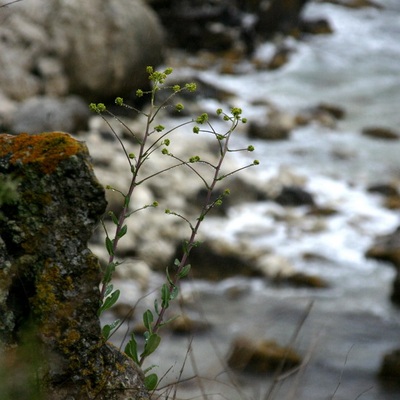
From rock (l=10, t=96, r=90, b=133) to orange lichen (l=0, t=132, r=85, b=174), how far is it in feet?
23.3

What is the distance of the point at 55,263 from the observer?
179 centimetres

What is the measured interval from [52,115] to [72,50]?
5.33ft

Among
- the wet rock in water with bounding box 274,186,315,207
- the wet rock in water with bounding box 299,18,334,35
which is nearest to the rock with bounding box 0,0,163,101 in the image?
the wet rock in water with bounding box 274,186,315,207

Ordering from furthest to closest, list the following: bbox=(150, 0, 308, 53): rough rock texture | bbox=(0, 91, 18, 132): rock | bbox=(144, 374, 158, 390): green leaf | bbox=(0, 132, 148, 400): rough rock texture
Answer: bbox=(150, 0, 308, 53): rough rock texture
bbox=(0, 91, 18, 132): rock
bbox=(144, 374, 158, 390): green leaf
bbox=(0, 132, 148, 400): rough rock texture

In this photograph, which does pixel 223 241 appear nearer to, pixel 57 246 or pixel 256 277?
pixel 256 277

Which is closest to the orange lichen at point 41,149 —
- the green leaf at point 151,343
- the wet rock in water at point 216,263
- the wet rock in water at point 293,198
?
the green leaf at point 151,343

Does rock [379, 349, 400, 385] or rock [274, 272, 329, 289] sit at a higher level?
rock [379, 349, 400, 385]

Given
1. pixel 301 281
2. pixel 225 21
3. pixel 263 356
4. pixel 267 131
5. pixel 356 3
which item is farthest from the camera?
pixel 356 3

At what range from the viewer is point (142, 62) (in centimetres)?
1152

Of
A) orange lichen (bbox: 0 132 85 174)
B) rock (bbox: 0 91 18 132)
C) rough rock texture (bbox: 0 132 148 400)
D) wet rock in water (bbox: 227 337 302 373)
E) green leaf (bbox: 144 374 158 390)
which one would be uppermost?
orange lichen (bbox: 0 132 85 174)

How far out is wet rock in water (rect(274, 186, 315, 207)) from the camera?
9812 millimetres

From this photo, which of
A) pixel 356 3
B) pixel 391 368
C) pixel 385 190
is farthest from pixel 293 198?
pixel 356 3

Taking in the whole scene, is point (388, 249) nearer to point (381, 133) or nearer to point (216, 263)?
point (216, 263)

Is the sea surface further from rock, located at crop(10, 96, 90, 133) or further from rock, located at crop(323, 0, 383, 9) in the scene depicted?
rock, located at crop(323, 0, 383, 9)
